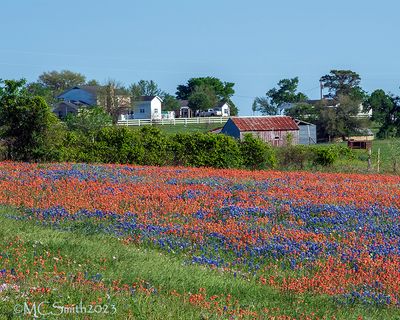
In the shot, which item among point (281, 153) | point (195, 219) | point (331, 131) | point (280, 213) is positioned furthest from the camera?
point (331, 131)

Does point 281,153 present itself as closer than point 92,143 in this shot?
No

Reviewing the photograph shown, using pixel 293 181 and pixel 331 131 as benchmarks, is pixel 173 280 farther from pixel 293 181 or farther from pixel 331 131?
pixel 331 131

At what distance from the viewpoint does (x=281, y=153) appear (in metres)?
40.2

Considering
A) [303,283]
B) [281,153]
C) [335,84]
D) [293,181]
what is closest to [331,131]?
[335,84]

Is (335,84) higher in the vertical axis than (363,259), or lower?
higher

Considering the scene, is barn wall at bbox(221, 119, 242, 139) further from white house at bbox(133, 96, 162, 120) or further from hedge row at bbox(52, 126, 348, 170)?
white house at bbox(133, 96, 162, 120)

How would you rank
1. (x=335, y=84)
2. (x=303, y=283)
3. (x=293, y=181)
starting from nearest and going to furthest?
(x=303, y=283), (x=293, y=181), (x=335, y=84)

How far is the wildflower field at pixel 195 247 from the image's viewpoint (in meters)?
9.05

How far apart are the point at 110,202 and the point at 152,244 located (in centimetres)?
415

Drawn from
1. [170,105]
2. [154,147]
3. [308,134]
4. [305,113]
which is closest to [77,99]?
[170,105]

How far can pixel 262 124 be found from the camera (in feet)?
233

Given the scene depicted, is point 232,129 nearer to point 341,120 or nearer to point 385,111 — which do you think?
point 341,120

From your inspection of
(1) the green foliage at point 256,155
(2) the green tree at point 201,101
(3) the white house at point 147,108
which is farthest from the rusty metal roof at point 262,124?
(2) the green tree at point 201,101

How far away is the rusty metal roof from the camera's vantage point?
231 feet
